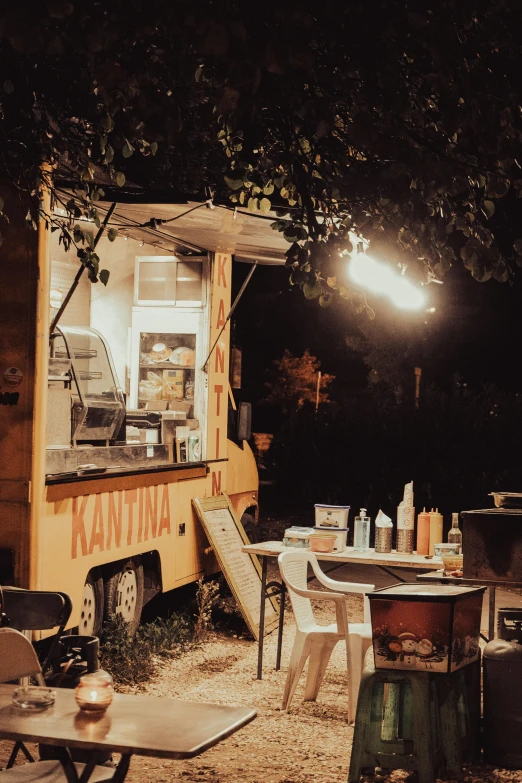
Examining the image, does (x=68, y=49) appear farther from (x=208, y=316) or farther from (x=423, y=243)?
(x=208, y=316)

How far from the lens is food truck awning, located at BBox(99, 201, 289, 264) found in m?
7.98

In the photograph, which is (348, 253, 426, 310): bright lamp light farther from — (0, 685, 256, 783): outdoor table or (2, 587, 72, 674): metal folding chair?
(0, 685, 256, 783): outdoor table

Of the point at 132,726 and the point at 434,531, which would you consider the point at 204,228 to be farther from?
the point at 132,726

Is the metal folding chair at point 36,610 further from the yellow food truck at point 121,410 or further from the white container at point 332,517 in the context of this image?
the white container at point 332,517

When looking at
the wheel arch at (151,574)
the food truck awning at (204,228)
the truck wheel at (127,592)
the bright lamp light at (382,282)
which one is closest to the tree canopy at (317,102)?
the food truck awning at (204,228)

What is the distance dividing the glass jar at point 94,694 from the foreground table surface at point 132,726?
33 millimetres

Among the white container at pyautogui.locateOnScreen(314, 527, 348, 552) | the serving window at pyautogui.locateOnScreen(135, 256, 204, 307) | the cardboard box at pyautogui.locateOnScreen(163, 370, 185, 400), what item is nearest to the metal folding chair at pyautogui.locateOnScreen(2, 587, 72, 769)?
the white container at pyautogui.locateOnScreen(314, 527, 348, 552)

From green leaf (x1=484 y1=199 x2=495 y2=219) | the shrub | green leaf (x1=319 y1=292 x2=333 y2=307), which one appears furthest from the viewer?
the shrub

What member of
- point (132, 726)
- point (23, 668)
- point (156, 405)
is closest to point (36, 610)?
point (23, 668)

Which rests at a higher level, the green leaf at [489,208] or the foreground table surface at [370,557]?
the green leaf at [489,208]

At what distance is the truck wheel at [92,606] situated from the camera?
25.2ft

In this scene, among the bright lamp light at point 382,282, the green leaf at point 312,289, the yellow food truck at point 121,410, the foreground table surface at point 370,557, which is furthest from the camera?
the bright lamp light at point 382,282

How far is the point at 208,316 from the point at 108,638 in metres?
3.73

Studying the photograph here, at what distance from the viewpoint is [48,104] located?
622cm
